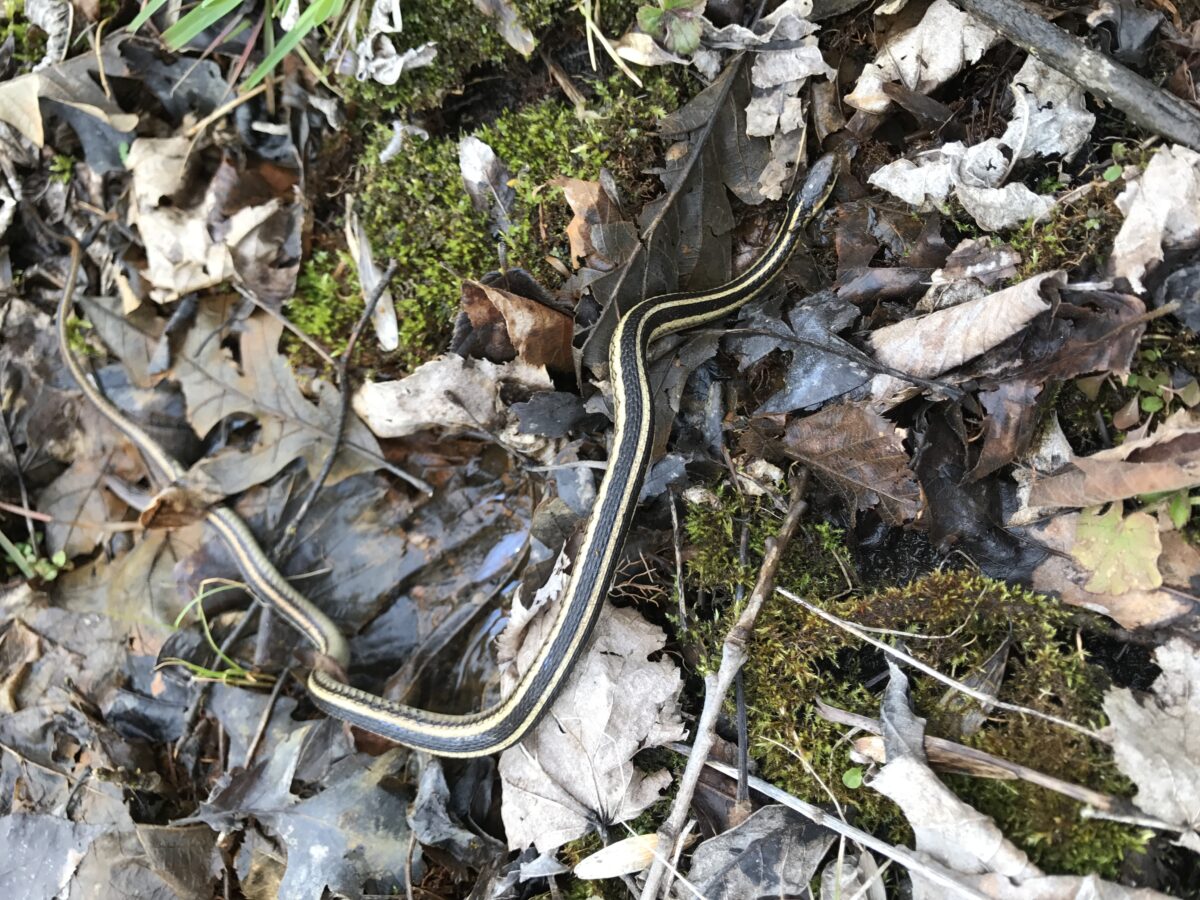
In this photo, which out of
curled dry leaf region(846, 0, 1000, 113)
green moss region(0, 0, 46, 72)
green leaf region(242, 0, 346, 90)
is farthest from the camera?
green moss region(0, 0, 46, 72)

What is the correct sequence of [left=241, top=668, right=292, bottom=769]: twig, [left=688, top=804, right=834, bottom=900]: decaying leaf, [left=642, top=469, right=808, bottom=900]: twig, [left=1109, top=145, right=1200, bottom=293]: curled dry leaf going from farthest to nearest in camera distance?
[left=241, top=668, right=292, bottom=769]: twig, [left=642, top=469, right=808, bottom=900]: twig, [left=688, top=804, right=834, bottom=900]: decaying leaf, [left=1109, top=145, right=1200, bottom=293]: curled dry leaf

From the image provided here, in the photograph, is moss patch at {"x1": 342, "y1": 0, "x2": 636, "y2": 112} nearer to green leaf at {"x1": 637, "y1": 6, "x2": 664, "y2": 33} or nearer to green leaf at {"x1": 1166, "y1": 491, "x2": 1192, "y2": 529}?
green leaf at {"x1": 637, "y1": 6, "x2": 664, "y2": 33}

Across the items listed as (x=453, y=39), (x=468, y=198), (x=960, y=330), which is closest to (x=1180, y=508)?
(x=960, y=330)

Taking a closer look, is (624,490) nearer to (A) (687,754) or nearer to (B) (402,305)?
(A) (687,754)

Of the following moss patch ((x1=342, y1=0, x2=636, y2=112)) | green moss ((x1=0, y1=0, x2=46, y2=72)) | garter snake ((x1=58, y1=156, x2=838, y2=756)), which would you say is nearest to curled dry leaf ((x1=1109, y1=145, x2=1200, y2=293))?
garter snake ((x1=58, y1=156, x2=838, y2=756))

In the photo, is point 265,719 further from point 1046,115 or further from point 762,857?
point 1046,115

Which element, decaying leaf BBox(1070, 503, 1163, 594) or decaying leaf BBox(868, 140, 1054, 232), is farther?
decaying leaf BBox(868, 140, 1054, 232)

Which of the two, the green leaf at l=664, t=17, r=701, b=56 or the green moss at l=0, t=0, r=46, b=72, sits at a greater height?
the green leaf at l=664, t=17, r=701, b=56

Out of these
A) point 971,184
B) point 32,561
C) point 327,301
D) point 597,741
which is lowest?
point 32,561
